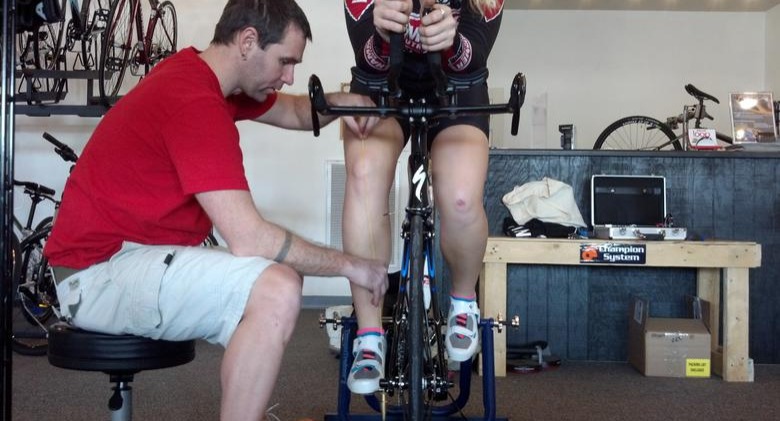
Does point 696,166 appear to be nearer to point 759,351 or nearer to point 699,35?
point 759,351

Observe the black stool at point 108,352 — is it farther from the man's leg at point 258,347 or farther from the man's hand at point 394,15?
the man's hand at point 394,15

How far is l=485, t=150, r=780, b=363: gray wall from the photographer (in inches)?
150

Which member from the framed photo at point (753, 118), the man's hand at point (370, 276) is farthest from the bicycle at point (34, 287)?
the framed photo at point (753, 118)

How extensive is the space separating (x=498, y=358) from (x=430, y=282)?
5.48 ft

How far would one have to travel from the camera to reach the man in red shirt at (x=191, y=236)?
1511mm

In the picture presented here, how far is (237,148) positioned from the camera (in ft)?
5.28

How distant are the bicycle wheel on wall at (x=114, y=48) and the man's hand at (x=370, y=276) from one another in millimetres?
2667

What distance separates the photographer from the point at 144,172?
1637 millimetres

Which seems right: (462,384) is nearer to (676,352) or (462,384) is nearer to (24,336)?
(676,352)

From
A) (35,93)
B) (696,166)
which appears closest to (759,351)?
(696,166)

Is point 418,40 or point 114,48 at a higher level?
point 114,48

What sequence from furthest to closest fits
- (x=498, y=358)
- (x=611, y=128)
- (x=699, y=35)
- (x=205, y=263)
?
(x=699, y=35) → (x=611, y=128) → (x=498, y=358) → (x=205, y=263)

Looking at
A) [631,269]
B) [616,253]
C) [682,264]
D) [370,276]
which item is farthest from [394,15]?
[631,269]

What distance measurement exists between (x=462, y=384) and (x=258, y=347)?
89 centimetres
